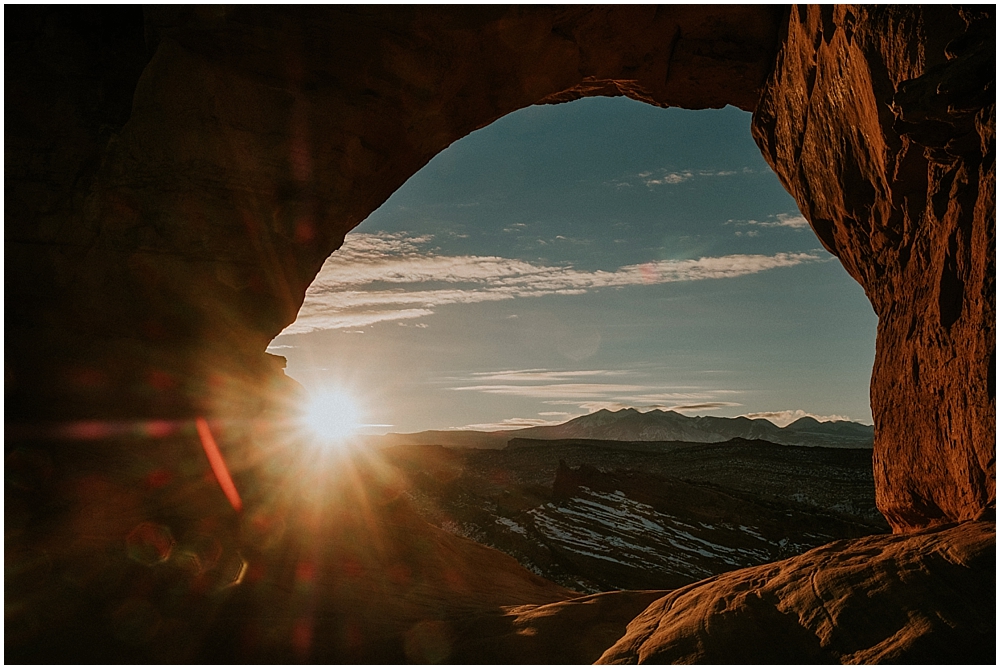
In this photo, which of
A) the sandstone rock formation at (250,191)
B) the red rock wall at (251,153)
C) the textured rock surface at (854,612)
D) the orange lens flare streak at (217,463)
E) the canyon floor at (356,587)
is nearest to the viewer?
the textured rock surface at (854,612)

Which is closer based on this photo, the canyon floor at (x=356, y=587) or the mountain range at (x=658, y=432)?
the canyon floor at (x=356, y=587)

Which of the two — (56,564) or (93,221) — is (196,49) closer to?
(93,221)

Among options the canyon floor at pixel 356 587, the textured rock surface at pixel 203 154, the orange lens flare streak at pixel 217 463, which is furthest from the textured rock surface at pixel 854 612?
the textured rock surface at pixel 203 154

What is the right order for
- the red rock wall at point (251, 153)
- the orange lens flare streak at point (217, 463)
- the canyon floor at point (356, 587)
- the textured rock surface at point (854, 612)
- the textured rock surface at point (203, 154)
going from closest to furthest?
the textured rock surface at point (854, 612) → the canyon floor at point (356, 587) → the red rock wall at point (251, 153) → the textured rock surface at point (203, 154) → the orange lens flare streak at point (217, 463)

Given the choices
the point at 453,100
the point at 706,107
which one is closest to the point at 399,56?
the point at 453,100

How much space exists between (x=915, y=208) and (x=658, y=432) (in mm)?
113218

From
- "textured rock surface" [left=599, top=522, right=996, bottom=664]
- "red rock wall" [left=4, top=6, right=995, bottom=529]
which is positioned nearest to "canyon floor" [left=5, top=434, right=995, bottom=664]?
"textured rock surface" [left=599, top=522, right=996, bottom=664]

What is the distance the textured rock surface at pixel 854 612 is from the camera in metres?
3.76

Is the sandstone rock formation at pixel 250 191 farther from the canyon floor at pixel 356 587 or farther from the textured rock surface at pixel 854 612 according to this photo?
the textured rock surface at pixel 854 612

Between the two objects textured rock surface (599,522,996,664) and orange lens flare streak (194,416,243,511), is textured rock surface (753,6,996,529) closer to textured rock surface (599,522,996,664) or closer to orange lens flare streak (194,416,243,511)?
textured rock surface (599,522,996,664)

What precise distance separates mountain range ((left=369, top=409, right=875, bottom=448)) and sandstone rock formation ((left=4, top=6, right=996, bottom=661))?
90.2 m

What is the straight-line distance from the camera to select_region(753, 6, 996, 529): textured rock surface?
4.92 metres

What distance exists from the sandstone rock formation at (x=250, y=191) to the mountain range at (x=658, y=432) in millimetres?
90152

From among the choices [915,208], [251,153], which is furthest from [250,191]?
[915,208]
